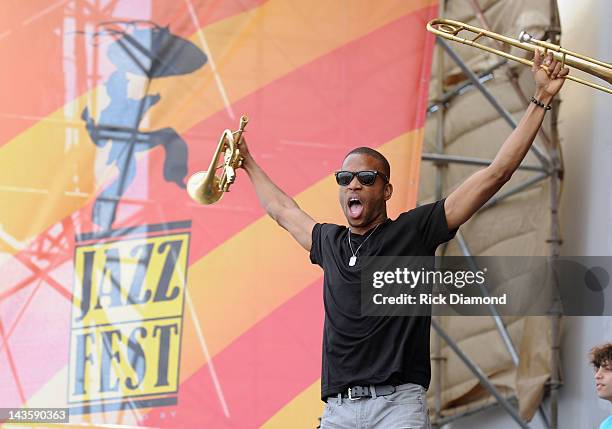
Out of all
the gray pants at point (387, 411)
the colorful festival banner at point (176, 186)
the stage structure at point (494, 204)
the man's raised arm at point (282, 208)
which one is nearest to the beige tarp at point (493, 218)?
the stage structure at point (494, 204)

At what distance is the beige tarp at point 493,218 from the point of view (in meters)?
6.79

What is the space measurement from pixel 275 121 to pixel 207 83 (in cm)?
38

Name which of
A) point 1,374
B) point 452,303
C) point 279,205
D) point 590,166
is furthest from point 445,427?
point 279,205

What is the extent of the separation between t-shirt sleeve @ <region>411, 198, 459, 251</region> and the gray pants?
1.37 feet

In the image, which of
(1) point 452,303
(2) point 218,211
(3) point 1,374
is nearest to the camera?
(3) point 1,374

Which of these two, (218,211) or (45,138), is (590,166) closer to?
(218,211)

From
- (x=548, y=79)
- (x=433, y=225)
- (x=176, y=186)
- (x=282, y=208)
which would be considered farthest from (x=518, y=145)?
(x=176, y=186)

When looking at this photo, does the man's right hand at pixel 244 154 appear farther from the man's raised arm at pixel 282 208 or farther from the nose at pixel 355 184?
the nose at pixel 355 184

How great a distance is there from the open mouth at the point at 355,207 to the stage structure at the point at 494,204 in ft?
11.7

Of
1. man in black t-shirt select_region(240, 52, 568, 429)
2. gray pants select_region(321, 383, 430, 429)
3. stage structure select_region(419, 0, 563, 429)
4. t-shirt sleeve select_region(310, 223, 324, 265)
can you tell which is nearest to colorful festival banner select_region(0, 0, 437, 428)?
stage structure select_region(419, 0, 563, 429)

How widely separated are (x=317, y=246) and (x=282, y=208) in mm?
250

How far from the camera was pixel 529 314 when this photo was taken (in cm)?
683

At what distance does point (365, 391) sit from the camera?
123 inches

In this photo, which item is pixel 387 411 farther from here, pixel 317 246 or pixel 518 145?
pixel 518 145
